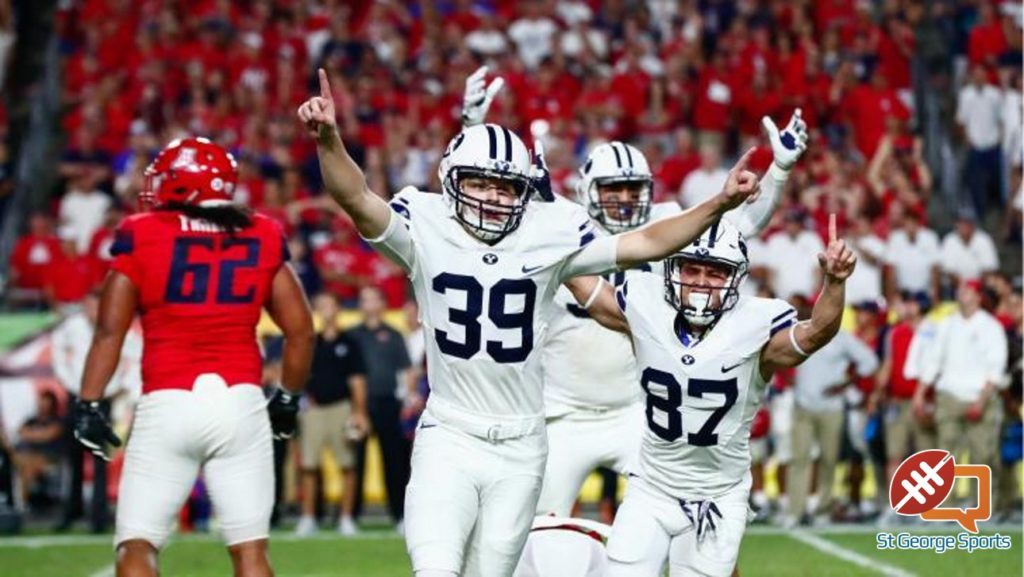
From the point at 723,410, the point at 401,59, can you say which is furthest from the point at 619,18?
the point at 723,410

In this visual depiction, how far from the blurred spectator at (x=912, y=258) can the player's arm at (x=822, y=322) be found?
9080 mm

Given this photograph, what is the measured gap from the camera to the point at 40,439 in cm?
1456

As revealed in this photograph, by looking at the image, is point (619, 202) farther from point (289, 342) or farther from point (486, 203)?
point (486, 203)

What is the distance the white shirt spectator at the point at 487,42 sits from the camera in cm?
1959

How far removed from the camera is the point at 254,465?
6938mm

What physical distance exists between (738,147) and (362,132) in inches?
136

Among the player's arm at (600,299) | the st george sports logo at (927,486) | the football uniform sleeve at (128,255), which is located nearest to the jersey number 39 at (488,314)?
the player's arm at (600,299)

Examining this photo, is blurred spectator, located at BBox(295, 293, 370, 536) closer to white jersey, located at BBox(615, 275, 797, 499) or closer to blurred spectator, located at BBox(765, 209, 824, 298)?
blurred spectator, located at BBox(765, 209, 824, 298)

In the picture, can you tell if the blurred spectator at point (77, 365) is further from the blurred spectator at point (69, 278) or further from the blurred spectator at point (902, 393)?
the blurred spectator at point (902, 393)

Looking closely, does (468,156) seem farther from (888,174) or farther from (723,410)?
(888,174)

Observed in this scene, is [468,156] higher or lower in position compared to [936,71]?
lower

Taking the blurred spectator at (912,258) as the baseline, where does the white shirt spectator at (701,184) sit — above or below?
above

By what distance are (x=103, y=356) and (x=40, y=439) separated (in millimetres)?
7833

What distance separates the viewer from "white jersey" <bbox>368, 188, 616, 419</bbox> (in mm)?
6379
